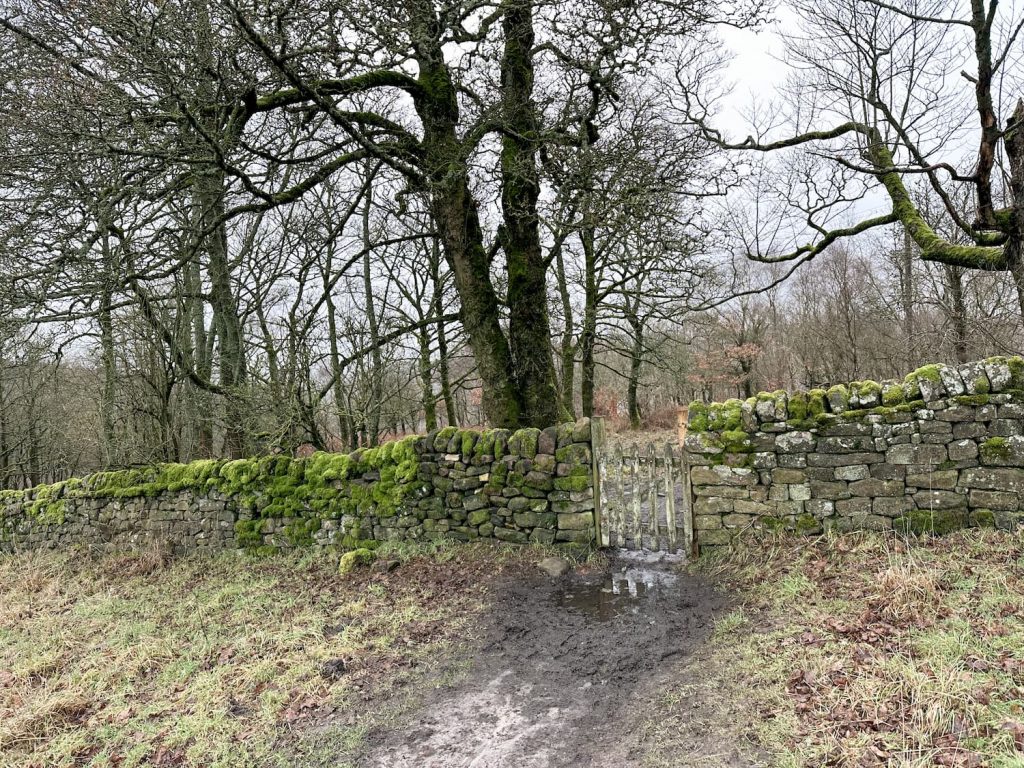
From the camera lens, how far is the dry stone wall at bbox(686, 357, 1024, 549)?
16.3 feet

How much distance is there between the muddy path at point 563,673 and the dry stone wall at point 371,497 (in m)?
0.90

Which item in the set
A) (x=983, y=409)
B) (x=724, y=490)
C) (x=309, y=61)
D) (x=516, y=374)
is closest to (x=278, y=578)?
(x=516, y=374)

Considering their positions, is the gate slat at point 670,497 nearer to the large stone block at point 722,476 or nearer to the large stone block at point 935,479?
the large stone block at point 722,476

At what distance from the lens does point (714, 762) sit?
278cm

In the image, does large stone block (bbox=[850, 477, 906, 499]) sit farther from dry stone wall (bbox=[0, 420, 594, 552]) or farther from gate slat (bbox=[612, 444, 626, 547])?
dry stone wall (bbox=[0, 420, 594, 552])

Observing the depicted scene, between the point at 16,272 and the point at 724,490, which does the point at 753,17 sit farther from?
the point at 16,272

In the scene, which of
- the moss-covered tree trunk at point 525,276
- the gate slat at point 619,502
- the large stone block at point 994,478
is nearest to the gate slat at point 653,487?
the gate slat at point 619,502

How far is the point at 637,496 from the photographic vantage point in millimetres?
6000

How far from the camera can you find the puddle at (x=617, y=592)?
4.96 meters

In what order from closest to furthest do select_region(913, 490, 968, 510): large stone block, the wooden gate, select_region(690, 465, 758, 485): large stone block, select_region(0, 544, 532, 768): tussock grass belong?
select_region(0, 544, 532, 768): tussock grass, select_region(913, 490, 968, 510): large stone block, select_region(690, 465, 758, 485): large stone block, the wooden gate

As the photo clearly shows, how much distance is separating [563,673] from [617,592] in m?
1.47

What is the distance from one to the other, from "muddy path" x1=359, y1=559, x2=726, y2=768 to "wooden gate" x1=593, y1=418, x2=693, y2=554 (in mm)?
384

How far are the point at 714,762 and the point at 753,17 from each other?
7.18 metres

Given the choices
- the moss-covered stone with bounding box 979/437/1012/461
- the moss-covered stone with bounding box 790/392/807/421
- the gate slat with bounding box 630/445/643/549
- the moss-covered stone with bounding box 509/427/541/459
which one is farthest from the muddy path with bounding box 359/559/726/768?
the moss-covered stone with bounding box 979/437/1012/461
